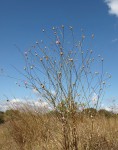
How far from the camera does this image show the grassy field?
6004 millimetres

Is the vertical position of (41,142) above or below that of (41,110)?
below

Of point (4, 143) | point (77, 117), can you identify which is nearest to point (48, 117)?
point (77, 117)

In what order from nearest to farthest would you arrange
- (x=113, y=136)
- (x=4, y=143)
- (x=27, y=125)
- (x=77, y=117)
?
(x=77, y=117) < (x=113, y=136) < (x=27, y=125) < (x=4, y=143)

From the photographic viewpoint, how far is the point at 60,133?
6172mm

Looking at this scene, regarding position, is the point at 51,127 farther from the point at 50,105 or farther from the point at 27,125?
the point at 27,125

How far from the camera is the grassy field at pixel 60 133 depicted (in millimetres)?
6004

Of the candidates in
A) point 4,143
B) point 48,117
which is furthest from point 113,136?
point 4,143

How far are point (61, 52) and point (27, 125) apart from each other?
353 cm

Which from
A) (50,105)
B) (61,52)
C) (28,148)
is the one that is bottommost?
(28,148)

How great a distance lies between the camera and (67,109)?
5992 mm

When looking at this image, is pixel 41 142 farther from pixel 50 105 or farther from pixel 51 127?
pixel 50 105

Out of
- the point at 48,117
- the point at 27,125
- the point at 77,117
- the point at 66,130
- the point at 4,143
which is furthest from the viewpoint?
the point at 4,143

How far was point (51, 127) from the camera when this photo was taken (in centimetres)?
679

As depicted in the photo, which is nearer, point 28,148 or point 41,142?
point 41,142
